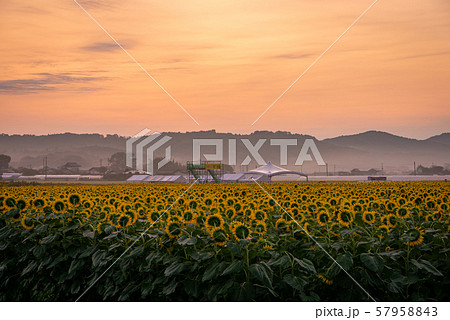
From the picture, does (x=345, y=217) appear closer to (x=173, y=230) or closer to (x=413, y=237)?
(x=413, y=237)

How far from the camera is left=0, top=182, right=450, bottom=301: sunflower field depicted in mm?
6941

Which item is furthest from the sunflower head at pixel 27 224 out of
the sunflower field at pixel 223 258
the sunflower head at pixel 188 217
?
the sunflower head at pixel 188 217

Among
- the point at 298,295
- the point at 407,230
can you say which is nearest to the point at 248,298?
the point at 298,295

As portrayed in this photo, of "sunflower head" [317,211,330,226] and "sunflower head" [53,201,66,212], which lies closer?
"sunflower head" [317,211,330,226]

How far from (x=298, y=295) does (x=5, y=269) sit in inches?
205

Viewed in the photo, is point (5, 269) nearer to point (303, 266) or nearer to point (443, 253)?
point (303, 266)

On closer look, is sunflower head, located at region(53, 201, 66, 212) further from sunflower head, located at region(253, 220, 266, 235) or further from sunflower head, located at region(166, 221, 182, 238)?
→ sunflower head, located at region(253, 220, 266, 235)

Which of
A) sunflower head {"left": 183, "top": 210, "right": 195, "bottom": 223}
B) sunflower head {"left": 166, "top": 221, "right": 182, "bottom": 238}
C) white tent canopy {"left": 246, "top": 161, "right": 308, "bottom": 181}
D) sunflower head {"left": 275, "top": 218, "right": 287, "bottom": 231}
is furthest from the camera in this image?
white tent canopy {"left": 246, "top": 161, "right": 308, "bottom": 181}

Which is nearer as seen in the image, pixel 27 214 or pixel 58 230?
pixel 58 230

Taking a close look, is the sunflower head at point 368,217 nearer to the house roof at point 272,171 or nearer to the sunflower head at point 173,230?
the sunflower head at point 173,230

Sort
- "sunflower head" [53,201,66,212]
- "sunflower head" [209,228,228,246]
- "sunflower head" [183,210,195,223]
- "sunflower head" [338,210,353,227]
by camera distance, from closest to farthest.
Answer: "sunflower head" [209,228,228,246]
"sunflower head" [338,210,353,227]
"sunflower head" [183,210,195,223]
"sunflower head" [53,201,66,212]

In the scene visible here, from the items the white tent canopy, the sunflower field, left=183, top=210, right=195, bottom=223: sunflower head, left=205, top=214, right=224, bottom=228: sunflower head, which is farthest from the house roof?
left=205, top=214, right=224, bottom=228: sunflower head

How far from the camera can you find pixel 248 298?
264 inches

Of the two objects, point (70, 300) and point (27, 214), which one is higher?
point (27, 214)
